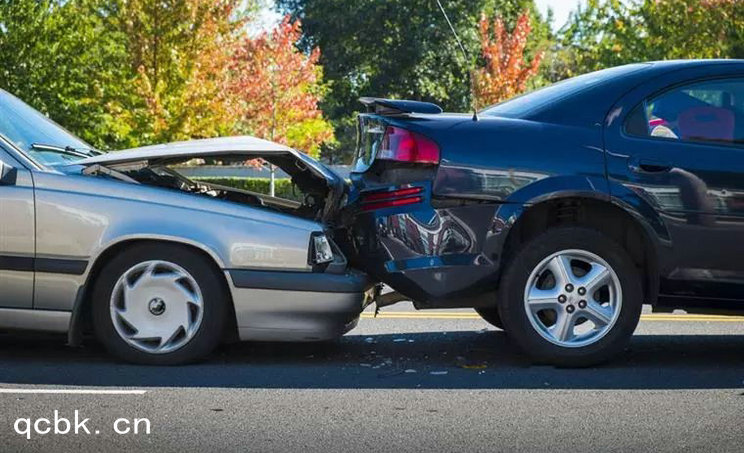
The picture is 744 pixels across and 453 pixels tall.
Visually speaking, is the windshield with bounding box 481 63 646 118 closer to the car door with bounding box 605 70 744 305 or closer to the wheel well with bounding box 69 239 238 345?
the car door with bounding box 605 70 744 305

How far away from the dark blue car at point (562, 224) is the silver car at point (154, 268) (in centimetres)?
47

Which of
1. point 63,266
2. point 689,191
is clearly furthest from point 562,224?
point 63,266

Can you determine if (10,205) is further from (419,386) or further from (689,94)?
(689,94)

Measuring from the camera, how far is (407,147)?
239 inches

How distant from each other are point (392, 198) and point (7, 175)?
206 centimetres

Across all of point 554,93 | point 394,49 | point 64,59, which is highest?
point 394,49

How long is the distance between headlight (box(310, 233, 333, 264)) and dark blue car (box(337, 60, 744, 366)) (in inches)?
9.4

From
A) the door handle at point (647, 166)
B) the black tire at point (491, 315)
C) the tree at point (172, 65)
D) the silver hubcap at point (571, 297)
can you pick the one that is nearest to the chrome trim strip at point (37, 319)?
the silver hubcap at point (571, 297)

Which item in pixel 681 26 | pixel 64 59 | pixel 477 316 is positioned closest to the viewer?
pixel 477 316

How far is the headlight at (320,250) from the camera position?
6.07 m

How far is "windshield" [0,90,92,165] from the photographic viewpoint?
642cm

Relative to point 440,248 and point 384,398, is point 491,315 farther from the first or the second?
point 384,398

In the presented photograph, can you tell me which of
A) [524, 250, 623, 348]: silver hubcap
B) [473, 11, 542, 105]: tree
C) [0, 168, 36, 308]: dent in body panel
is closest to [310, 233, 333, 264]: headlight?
[524, 250, 623, 348]: silver hubcap

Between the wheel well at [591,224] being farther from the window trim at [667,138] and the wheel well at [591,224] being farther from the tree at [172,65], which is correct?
the tree at [172,65]
